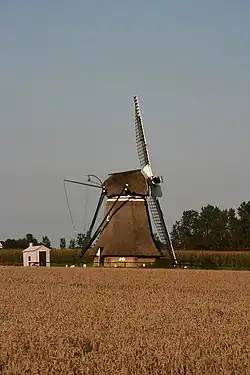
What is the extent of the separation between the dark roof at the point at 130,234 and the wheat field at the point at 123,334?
3120 centimetres

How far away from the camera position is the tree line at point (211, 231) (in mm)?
110812

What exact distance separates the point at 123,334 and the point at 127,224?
139ft

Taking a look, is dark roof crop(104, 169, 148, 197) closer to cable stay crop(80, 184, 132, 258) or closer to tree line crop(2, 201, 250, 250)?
cable stay crop(80, 184, 132, 258)

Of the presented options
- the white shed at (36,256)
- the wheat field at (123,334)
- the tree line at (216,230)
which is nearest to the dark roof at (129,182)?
the white shed at (36,256)

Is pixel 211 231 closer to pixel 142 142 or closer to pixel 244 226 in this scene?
pixel 244 226

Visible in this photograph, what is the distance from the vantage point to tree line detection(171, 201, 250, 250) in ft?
363

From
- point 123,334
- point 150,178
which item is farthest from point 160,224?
point 123,334

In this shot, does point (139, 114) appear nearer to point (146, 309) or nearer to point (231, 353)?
point (146, 309)

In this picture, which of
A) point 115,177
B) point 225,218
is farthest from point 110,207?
point 225,218

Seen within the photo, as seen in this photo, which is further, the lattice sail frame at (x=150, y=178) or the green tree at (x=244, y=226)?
Answer: the green tree at (x=244, y=226)

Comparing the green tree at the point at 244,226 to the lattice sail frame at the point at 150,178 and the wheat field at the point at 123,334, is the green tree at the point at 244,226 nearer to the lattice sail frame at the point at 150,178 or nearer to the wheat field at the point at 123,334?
the lattice sail frame at the point at 150,178

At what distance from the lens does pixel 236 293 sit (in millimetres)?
26328

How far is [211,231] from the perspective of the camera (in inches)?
4683

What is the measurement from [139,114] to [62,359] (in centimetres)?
4973
